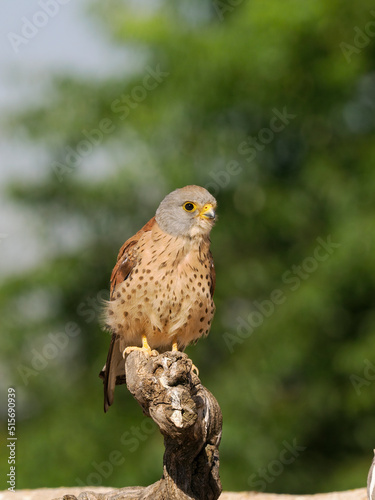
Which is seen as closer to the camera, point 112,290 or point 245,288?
point 112,290

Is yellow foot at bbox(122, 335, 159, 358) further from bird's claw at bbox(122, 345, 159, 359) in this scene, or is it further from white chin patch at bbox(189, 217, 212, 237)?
white chin patch at bbox(189, 217, 212, 237)

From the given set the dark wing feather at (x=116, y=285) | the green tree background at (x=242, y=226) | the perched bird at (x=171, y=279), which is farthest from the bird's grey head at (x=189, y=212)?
the green tree background at (x=242, y=226)

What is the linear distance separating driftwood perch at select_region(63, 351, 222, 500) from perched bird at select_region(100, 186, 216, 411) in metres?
0.26

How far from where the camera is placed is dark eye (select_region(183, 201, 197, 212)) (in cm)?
365

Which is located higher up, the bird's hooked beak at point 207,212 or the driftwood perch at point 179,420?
the bird's hooked beak at point 207,212

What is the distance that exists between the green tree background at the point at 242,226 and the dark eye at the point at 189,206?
4.20 metres

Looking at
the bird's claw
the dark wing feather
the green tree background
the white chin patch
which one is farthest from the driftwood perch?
the green tree background

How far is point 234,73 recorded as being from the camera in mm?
8727

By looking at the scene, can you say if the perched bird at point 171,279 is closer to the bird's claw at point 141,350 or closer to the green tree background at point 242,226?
the bird's claw at point 141,350

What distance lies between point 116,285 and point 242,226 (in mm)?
4949

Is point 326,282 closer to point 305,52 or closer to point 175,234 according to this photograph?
point 305,52

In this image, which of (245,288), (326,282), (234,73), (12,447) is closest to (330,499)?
(326,282)

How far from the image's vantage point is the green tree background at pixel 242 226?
7996mm

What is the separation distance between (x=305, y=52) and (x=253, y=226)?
88.7 inches
